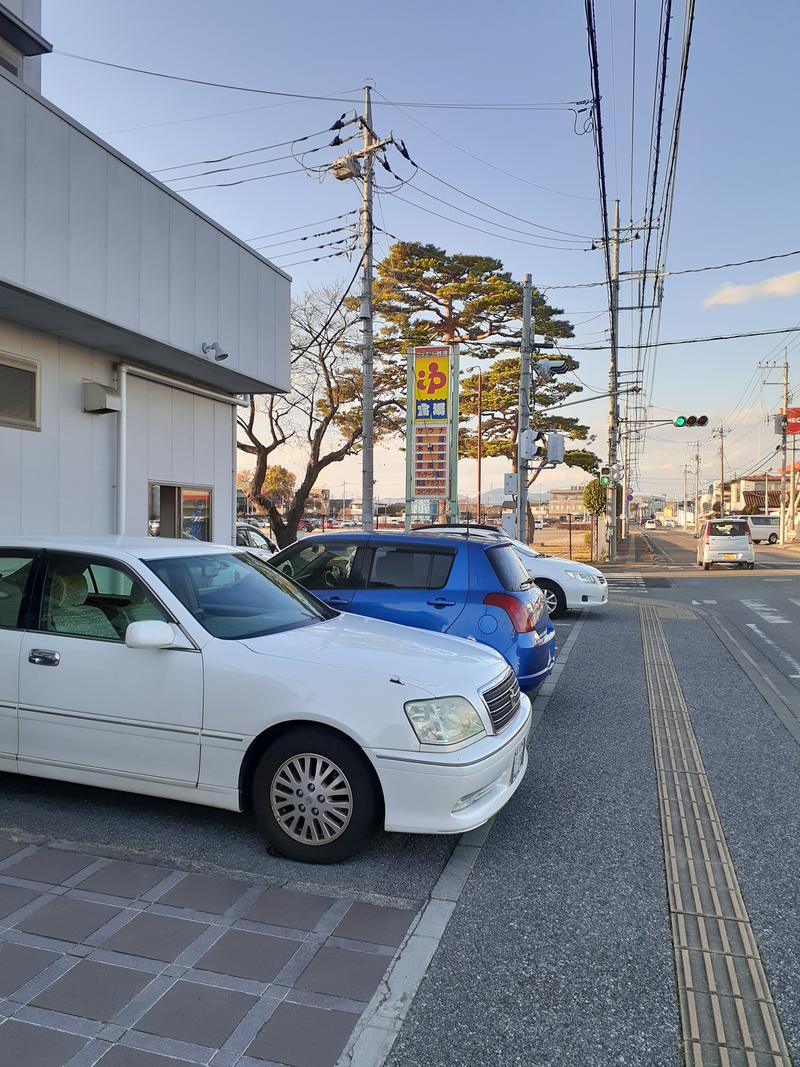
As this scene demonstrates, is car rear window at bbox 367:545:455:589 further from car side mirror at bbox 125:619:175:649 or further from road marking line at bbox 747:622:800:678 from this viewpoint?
road marking line at bbox 747:622:800:678

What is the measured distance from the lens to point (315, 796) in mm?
3705

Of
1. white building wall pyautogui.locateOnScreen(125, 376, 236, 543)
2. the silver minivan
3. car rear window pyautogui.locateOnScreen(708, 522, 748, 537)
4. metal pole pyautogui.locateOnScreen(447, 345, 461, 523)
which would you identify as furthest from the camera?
car rear window pyautogui.locateOnScreen(708, 522, 748, 537)

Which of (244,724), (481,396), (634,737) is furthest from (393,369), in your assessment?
(244,724)

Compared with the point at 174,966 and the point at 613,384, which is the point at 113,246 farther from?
the point at 613,384

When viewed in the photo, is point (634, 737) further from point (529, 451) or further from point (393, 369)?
point (393, 369)

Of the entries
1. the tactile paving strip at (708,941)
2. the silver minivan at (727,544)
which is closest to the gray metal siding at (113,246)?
the tactile paving strip at (708,941)

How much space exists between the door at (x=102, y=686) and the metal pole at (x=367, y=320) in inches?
558

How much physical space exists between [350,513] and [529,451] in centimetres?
8811

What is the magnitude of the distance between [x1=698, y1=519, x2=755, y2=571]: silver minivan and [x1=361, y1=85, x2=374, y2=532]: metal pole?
549 inches

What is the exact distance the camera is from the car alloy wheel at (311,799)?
3676mm

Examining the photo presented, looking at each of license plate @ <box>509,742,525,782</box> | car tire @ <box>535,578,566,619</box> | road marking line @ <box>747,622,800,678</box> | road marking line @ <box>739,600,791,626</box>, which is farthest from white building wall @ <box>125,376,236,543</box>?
road marking line @ <box>739,600,791,626</box>

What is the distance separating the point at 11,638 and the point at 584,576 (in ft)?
33.3

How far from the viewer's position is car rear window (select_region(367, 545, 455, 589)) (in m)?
6.54

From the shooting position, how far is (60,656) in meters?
4.20
